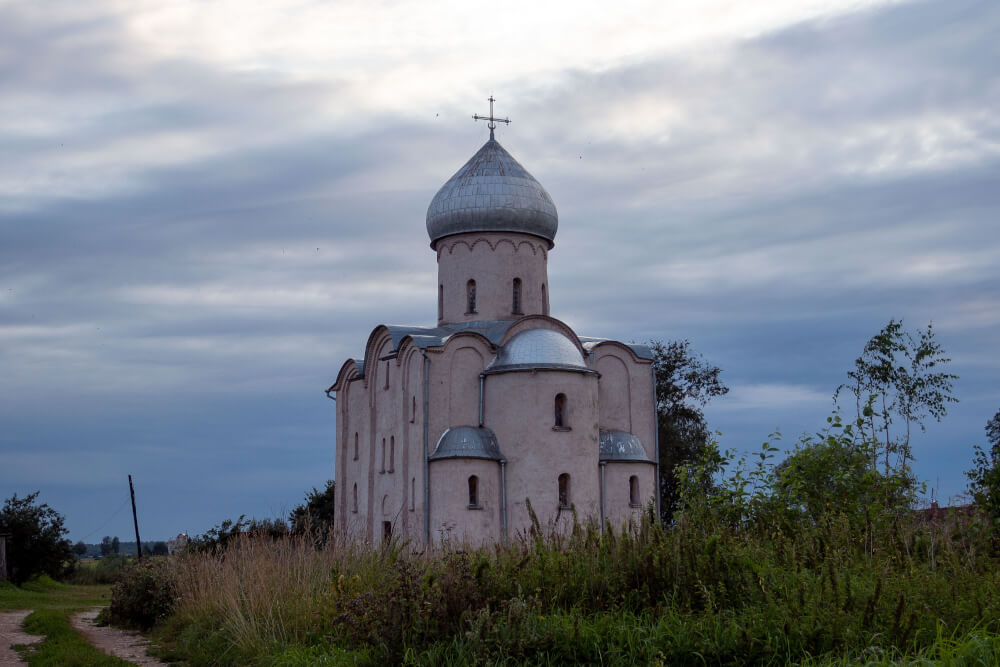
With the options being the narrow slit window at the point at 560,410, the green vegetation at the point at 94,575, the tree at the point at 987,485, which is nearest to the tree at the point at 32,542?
the green vegetation at the point at 94,575

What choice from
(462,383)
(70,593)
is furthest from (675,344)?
(70,593)

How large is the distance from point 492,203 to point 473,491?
346 inches

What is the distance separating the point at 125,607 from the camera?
15820 millimetres

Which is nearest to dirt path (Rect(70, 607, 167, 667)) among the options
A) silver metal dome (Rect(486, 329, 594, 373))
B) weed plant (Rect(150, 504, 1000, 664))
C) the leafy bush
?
the leafy bush

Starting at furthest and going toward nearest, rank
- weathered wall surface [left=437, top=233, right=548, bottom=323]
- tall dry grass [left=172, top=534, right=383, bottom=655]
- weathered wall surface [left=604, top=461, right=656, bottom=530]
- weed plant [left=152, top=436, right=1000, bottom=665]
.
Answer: weathered wall surface [left=437, top=233, right=548, bottom=323] → weathered wall surface [left=604, top=461, right=656, bottom=530] → tall dry grass [left=172, top=534, right=383, bottom=655] → weed plant [left=152, top=436, right=1000, bottom=665]

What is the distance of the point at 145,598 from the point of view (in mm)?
15617

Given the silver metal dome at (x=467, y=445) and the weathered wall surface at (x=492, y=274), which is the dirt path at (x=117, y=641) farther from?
the weathered wall surface at (x=492, y=274)

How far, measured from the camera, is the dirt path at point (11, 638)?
12117 millimetres

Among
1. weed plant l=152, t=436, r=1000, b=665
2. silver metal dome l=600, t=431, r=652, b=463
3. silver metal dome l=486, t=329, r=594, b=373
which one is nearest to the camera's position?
weed plant l=152, t=436, r=1000, b=665

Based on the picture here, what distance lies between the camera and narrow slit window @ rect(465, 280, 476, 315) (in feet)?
95.3

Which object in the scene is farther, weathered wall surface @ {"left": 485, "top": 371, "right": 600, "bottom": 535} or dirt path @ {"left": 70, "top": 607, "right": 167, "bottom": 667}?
weathered wall surface @ {"left": 485, "top": 371, "right": 600, "bottom": 535}

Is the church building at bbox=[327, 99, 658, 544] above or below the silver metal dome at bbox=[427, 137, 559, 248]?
below

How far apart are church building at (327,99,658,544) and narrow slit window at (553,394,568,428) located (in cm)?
3

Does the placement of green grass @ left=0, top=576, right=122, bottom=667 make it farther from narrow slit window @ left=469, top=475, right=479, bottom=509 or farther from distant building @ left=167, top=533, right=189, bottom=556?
narrow slit window @ left=469, top=475, right=479, bottom=509
